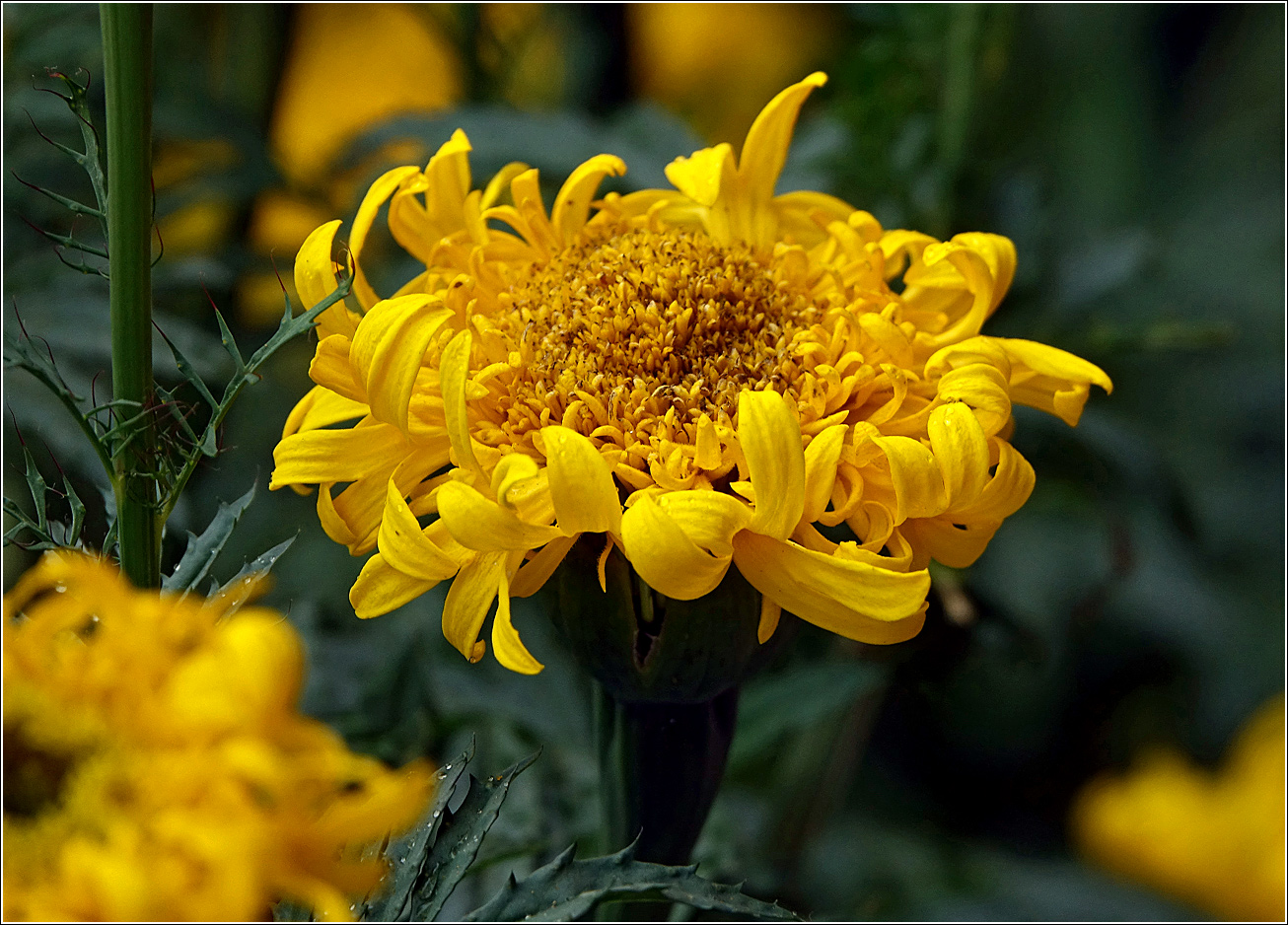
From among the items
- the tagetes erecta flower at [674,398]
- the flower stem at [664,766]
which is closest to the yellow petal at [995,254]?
the tagetes erecta flower at [674,398]

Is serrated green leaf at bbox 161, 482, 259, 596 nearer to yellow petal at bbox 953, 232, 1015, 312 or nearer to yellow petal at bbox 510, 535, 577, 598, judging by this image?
yellow petal at bbox 510, 535, 577, 598

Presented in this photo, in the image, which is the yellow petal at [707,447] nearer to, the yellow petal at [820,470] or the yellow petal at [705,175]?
the yellow petal at [820,470]

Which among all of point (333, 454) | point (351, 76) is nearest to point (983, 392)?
point (333, 454)

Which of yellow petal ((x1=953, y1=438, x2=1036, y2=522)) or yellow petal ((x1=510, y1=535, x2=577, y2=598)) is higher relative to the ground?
yellow petal ((x1=953, y1=438, x2=1036, y2=522))

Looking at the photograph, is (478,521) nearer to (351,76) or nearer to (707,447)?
(707,447)

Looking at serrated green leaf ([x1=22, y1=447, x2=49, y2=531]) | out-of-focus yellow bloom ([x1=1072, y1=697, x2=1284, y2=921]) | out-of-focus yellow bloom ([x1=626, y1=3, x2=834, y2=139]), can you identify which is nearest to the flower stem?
serrated green leaf ([x1=22, y1=447, x2=49, y2=531])

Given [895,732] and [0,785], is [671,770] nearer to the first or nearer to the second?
[0,785]

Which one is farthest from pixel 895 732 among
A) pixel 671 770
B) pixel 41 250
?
pixel 41 250
